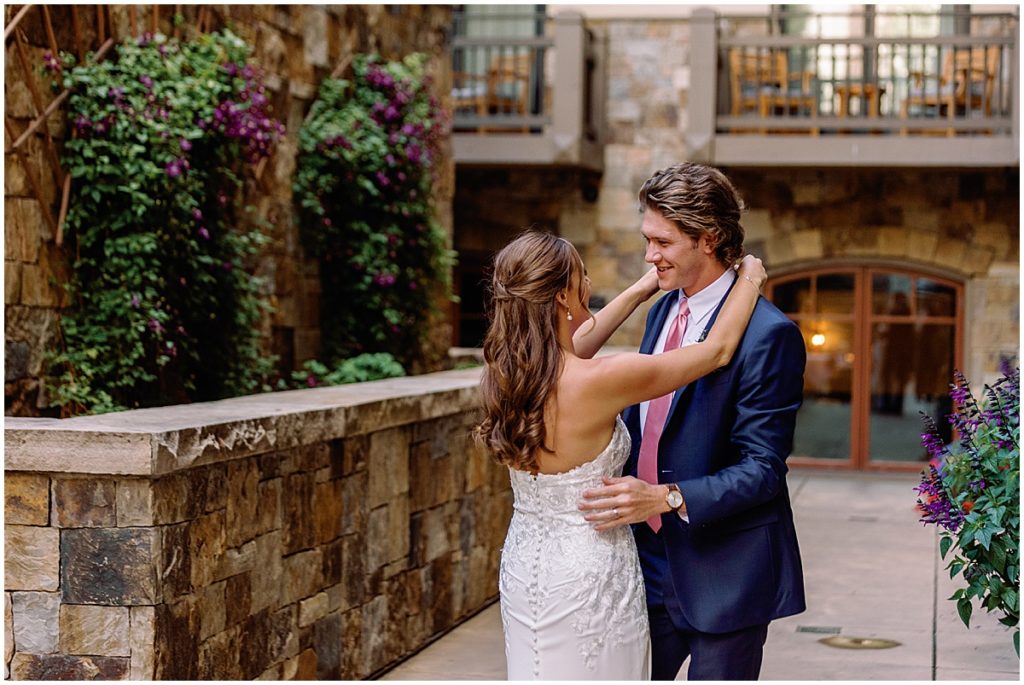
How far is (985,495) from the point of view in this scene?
4.36 meters

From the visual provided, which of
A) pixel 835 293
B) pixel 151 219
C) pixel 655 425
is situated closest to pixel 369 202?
pixel 151 219

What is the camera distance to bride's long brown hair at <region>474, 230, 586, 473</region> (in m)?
2.96

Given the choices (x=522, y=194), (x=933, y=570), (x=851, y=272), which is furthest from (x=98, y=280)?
(x=851, y=272)

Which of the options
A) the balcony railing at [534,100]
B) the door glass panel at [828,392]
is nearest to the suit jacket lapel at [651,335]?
the balcony railing at [534,100]

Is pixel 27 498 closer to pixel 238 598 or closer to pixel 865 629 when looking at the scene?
pixel 238 598

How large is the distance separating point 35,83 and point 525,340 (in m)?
3.46

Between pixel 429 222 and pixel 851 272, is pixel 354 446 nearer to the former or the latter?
pixel 429 222

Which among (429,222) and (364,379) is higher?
(429,222)

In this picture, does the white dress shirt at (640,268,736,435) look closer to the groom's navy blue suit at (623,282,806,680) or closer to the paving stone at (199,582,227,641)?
the groom's navy blue suit at (623,282,806,680)

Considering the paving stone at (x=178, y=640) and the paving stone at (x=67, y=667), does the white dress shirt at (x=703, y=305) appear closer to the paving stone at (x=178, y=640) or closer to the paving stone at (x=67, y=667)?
the paving stone at (x=178, y=640)

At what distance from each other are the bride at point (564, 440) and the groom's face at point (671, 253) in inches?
4.3

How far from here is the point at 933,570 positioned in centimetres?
809

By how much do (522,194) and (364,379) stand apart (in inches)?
271

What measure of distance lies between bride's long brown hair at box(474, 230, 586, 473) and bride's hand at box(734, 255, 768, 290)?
38 centimetres
